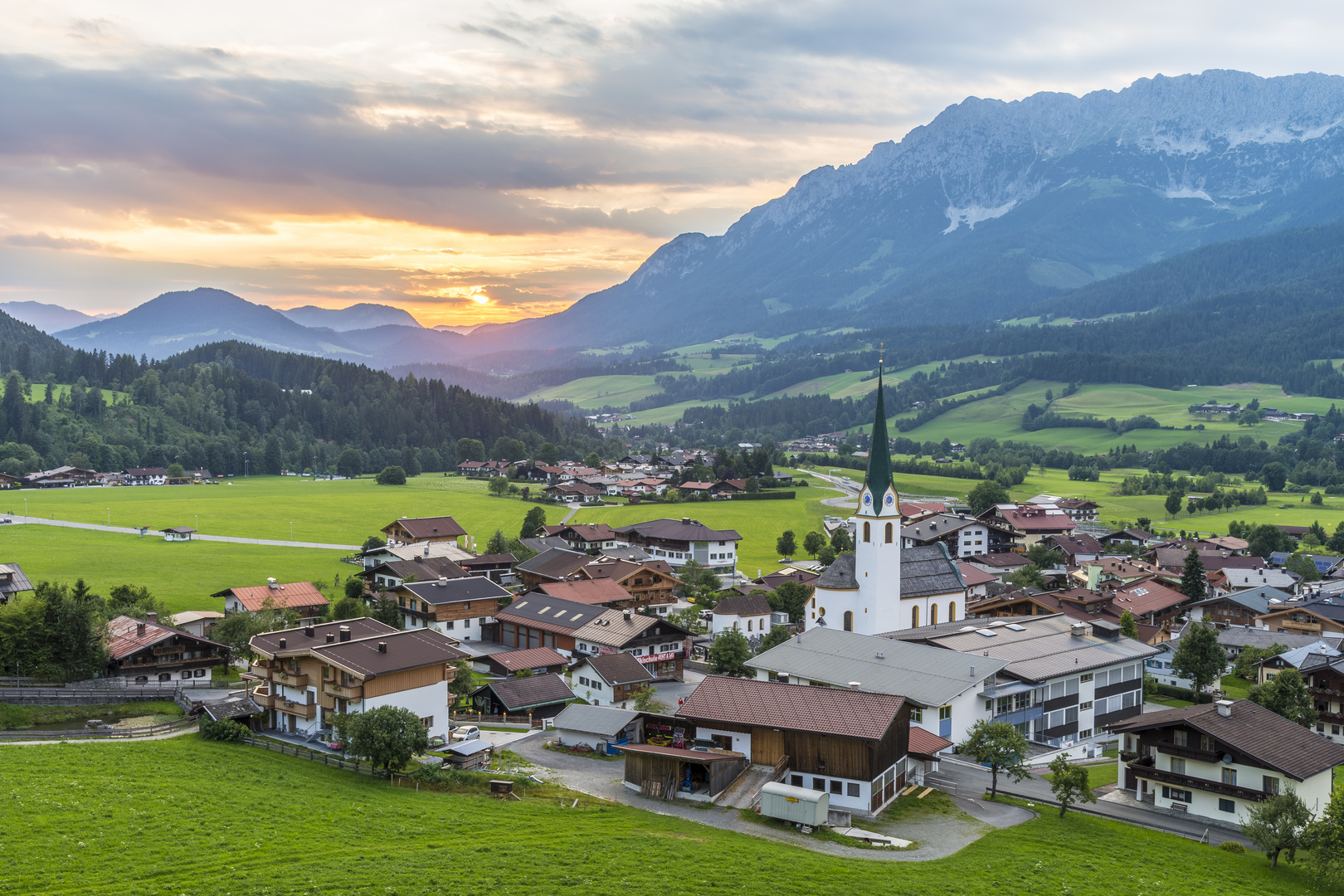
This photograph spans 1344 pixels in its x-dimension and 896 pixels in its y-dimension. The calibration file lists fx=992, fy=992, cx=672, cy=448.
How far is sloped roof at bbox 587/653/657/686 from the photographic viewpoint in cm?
4778

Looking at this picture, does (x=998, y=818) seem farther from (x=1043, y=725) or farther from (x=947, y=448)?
(x=947, y=448)

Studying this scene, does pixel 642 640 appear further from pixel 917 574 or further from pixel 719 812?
pixel 719 812

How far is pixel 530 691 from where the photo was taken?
147 feet

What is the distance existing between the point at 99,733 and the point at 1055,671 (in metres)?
39.6

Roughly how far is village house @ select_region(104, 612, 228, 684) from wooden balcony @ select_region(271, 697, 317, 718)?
36.8 feet

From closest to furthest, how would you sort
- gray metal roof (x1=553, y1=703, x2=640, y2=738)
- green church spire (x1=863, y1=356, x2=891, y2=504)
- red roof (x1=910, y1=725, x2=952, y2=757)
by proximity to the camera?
red roof (x1=910, y1=725, x2=952, y2=757)
gray metal roof (x1=553, y1=703, x2=640, y2=738)
green church spire (x1=863, y1=356, x2=891, y2=504)

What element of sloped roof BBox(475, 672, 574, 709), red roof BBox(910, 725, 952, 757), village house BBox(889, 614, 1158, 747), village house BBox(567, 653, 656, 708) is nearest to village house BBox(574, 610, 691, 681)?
village house BBox(567, 653, 656, 708)

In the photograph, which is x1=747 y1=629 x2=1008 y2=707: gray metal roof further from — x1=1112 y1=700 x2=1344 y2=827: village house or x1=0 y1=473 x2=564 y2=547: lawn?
x1=0 y1=473 x2=564 y2=547: lawn

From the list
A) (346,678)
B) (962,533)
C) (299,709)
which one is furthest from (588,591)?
(962,533)

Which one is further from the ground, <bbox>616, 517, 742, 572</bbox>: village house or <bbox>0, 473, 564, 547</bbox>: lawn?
<bbox>0, 473, 564, 547</bbox>: lawn

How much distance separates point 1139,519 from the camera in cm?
11469

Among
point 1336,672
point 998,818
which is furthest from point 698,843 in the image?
point 1336,672

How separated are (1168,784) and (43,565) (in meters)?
69.4

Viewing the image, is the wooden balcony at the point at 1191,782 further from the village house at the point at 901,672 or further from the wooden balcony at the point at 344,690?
the wooden balcony at the point at 344,690
